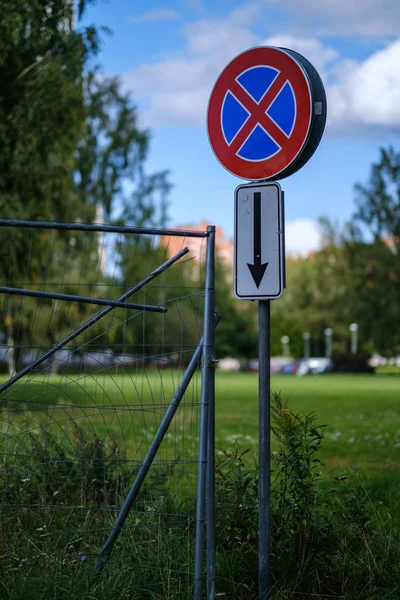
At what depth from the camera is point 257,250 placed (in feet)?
14.2

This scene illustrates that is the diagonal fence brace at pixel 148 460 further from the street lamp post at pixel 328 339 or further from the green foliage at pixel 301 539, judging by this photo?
the street lamp post at pixel 328 339

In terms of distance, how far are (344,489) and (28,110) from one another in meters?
13.4

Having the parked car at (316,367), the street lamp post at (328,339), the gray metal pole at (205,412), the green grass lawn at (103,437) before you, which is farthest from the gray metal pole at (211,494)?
the street lamp post at (328,339)

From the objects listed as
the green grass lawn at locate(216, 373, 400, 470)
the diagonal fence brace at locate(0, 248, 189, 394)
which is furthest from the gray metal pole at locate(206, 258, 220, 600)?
the green grass lawn at locate(216, 373, 400, 470)

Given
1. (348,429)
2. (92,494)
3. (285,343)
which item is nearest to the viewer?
(92,494)

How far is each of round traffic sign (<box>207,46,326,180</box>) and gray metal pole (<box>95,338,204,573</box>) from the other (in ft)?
3.29

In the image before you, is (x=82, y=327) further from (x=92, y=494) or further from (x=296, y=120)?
(x=92, y=494)

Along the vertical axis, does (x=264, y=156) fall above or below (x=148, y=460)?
above

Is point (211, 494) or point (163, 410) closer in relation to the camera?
point (211, 494)

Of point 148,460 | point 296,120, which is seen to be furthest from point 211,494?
point 296,120

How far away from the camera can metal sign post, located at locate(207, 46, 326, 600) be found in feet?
13.9

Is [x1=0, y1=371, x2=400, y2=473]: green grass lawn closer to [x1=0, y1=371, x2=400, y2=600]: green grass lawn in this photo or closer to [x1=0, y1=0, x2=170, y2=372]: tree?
[x1=0, y1=371, x2=400, y2=600]: green grass lawn

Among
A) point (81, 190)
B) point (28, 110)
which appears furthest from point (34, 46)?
point (81, 190)

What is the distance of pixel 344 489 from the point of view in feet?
17.9
